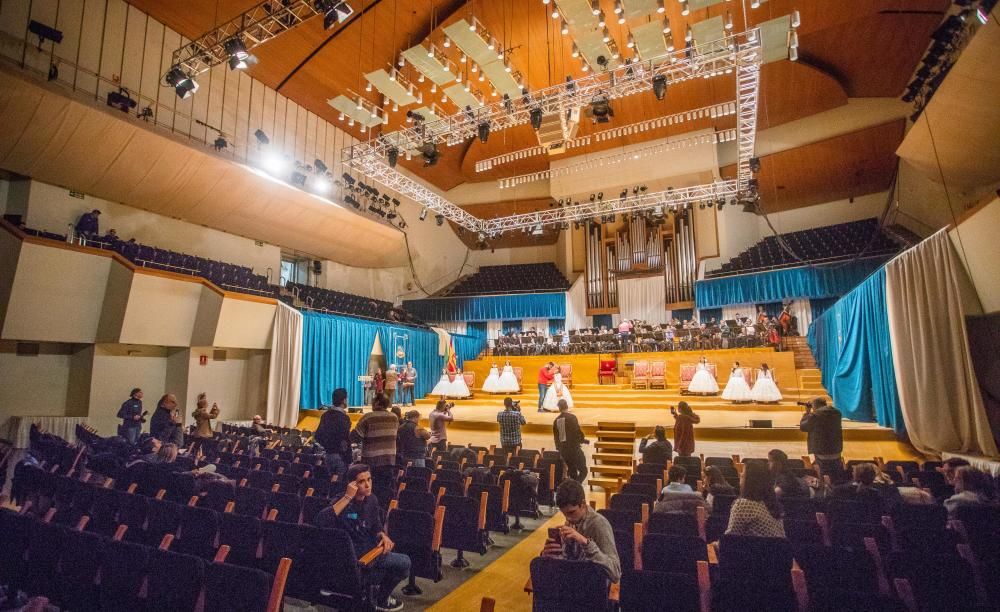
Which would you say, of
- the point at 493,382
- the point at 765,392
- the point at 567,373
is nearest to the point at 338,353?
the point at 493,382

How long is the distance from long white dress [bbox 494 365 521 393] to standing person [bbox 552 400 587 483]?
785 centimetres

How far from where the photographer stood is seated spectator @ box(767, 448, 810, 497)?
13.5 ft

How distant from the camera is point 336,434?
493cm

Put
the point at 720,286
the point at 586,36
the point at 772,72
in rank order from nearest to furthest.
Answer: the point at 586,36
the point at 772,72
the point at 720,286

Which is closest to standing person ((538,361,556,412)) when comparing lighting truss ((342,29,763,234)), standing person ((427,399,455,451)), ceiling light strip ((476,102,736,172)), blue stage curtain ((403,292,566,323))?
standing person ((427,399,455,451))

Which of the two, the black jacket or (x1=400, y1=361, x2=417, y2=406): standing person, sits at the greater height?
(x1=400, y1=361, x2=417, y2=406): standing person

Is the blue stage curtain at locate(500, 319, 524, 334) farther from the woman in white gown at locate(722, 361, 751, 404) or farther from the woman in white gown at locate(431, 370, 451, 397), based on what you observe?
the woman in white gown at locate(722, 361, 751, 404)

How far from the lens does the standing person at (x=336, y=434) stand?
489 cm

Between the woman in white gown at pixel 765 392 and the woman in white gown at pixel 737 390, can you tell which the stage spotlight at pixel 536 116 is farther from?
the woman in white gown at pixel 765 392

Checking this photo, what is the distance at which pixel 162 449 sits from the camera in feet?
17.6

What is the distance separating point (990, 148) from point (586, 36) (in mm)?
7005

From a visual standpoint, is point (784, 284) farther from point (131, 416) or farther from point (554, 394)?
point (131, 416)

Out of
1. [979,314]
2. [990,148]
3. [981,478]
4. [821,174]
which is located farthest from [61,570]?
[821,174]

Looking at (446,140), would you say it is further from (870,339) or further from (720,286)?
(720,286)
